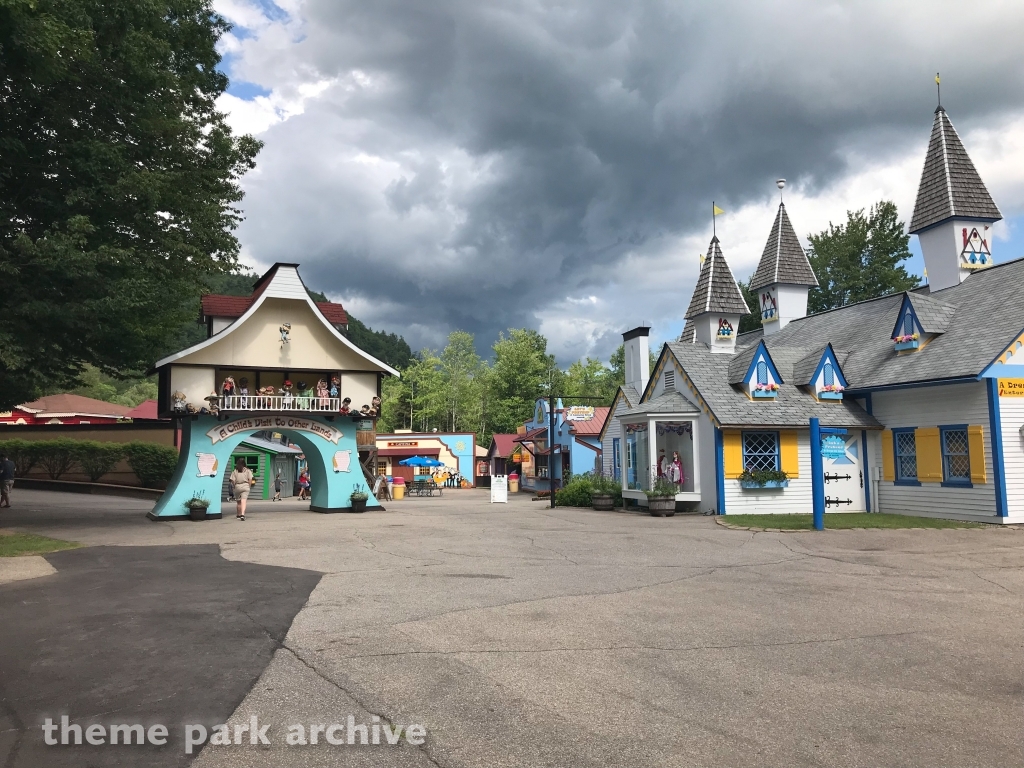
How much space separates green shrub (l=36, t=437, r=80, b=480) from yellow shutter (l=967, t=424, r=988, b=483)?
3669cm

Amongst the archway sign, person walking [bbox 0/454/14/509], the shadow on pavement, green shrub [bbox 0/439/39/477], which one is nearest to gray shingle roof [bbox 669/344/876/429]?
the archway sign

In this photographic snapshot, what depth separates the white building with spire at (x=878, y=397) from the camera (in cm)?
1905

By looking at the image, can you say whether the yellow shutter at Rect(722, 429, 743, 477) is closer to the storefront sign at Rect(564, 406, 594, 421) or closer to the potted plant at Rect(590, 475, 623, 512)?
the potted plant at Rect(590, 475, 623, 512)

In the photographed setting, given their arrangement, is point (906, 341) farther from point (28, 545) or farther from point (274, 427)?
point (28, 545)

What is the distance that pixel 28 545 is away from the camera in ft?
47.2

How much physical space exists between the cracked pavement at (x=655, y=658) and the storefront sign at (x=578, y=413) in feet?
106

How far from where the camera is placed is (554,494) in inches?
1129

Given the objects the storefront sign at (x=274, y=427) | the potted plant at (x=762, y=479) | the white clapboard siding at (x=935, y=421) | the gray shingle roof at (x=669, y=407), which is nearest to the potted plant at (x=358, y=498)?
the storefront sign at (x=274, y=427)

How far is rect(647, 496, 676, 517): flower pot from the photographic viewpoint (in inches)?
883

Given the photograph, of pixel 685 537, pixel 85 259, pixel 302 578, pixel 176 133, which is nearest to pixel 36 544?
pixel 85 259

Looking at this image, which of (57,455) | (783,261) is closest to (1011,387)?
(783,261)

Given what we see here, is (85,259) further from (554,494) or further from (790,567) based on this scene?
(554,494)

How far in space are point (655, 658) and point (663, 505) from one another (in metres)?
16.3

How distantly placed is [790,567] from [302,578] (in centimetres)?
762
